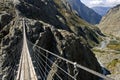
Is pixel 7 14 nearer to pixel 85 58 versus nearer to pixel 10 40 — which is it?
pixel 10 40

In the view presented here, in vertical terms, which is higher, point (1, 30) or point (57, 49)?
point (1, 30)

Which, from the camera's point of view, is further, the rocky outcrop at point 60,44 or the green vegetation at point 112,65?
the green vegetation at point 112,65

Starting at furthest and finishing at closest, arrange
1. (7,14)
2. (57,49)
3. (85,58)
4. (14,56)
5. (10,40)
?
(85,58) < (7,14) < (57,49) < (10,40) < (14,56)

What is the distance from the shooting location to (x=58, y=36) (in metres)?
50.7

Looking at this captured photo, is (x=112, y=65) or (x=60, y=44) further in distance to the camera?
(x=112, y=65)

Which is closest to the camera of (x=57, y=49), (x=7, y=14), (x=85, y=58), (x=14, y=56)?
(x=14, y=56)

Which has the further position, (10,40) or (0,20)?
(0,20)

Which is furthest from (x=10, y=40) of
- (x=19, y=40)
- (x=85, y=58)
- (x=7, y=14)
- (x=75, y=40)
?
(x=85, y=58)

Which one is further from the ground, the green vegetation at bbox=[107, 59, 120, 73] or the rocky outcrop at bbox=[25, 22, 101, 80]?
the rocky outcrop at bbox=[25, 22, 101, 80]

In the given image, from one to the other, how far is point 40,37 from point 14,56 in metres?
7.61

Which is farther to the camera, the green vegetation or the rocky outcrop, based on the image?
the green vegetation

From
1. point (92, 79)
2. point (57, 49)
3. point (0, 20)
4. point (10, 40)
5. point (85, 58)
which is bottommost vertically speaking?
point (92, 79)

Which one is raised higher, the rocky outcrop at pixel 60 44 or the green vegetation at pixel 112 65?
the rocky outcrop at pixel 60 44

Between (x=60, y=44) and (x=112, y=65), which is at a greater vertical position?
(x=60, y=44)
